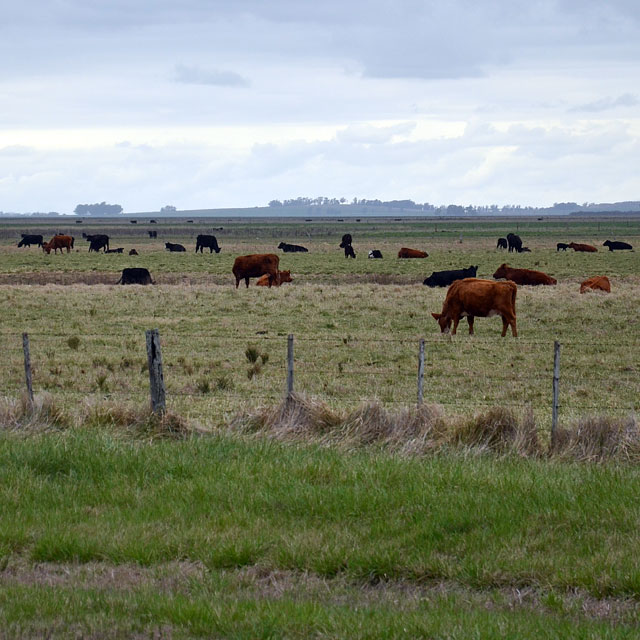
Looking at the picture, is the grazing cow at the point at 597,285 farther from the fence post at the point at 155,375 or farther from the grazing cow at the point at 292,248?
the grazing cow at the point at 292,248

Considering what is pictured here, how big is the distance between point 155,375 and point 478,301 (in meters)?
12.0

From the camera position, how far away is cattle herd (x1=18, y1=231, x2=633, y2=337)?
20906 millimetres

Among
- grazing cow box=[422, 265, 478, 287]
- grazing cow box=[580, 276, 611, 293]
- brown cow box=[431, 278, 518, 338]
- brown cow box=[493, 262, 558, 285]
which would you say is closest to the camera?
brown cow box=[431, 278, 518, 338]

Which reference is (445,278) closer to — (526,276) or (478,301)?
(526,276)

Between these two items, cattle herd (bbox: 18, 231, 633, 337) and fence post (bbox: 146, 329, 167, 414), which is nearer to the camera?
fence post (bbox: 146, 329, 167, 414)

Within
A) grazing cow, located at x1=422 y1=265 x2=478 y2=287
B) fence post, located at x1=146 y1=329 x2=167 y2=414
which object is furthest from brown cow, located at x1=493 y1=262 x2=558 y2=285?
fence post, located at x1=146 y1=329 x2=167 y2=414

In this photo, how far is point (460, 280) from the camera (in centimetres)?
2112

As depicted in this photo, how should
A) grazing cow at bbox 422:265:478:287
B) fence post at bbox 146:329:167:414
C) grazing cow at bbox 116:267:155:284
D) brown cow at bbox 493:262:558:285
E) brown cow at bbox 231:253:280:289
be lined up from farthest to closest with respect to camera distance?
grazing cow at bbox 116:267:155:284 < brown cow at bbox 231:253:280:289 < grazing cow at bbox 422:265:478:287 < brown cow at bbox 493:262:558:285 < fence post at bbox 146:329:167:414

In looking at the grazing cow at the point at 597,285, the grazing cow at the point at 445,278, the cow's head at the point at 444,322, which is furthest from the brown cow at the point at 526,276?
the cow's head at the point at 444,322

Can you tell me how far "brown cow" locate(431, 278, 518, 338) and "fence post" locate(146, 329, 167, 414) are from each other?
11332 millimetres

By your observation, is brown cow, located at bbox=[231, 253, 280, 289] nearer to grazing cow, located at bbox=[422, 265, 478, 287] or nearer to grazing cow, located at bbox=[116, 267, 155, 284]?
grazing cow, located at bbox=[116, 267, 155, 284]

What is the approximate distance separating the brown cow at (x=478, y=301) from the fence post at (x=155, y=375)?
446 inches

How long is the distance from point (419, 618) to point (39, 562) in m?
2.88

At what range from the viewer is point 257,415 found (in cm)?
1032
